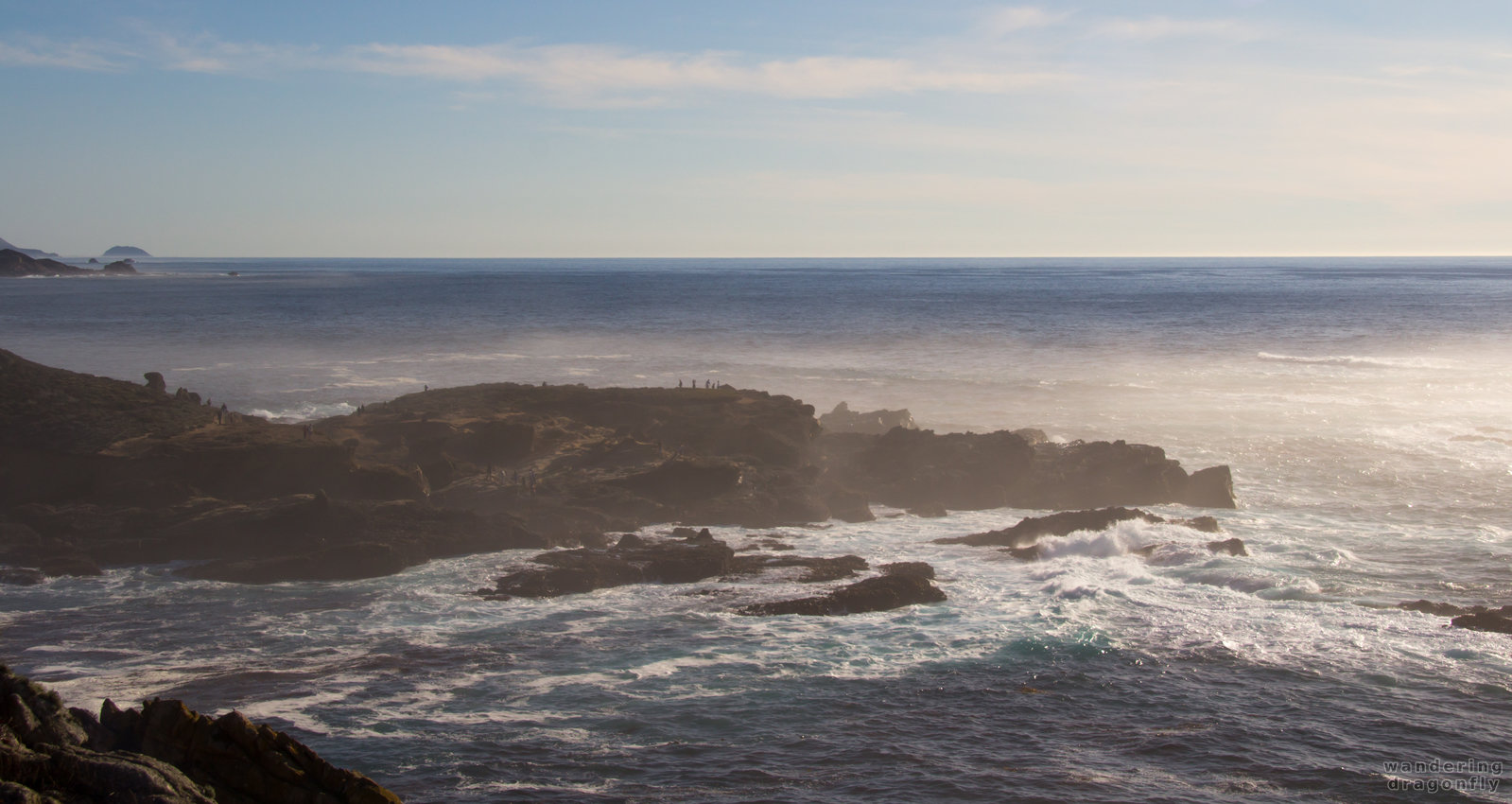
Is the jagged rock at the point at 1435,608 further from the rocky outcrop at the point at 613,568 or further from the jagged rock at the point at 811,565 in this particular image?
the rocky outcrop at the point at 613,568

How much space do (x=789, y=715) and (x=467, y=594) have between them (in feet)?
30.8

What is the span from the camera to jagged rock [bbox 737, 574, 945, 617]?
2242 centimetres

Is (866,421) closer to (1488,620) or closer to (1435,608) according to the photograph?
(1435,608)

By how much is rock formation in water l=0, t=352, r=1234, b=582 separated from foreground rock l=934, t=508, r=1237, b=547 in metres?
3.60

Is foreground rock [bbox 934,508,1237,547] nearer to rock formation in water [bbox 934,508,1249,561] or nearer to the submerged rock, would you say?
rock formation in water [bbox 934,508,1249,561]

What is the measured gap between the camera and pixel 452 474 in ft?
104

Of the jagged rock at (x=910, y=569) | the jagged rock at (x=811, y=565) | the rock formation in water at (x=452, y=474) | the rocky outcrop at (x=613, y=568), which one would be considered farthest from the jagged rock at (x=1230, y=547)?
the rocky outcrop at (x=613, y=568)

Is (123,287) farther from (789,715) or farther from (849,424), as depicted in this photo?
(789,715)

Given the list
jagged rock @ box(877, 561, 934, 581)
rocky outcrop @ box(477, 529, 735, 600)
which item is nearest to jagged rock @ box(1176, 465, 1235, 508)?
jagged rock @ box(877, 561, 934, 581)

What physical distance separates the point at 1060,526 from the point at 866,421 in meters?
15.3

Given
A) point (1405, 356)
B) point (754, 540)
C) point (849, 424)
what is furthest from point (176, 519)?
point (1405, 356)

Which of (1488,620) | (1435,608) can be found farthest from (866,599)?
(1488,620)

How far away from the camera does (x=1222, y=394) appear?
57312 millimetres

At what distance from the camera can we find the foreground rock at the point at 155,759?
9695 mm
